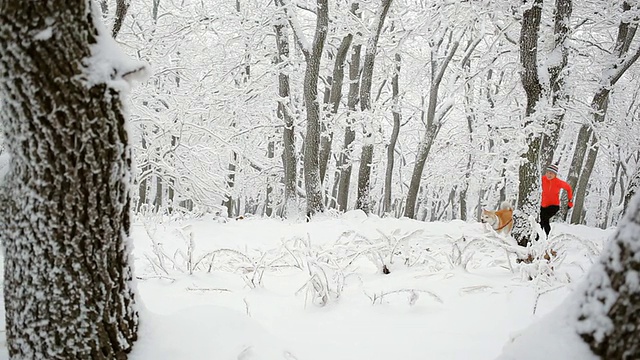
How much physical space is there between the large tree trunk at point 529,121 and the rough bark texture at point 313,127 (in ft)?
10.6

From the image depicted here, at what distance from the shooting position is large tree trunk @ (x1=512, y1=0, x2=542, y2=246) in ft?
17.5

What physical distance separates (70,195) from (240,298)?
5.78 feet

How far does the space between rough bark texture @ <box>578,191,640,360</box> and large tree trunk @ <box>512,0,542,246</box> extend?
457cm

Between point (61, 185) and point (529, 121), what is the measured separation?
18.8 feet

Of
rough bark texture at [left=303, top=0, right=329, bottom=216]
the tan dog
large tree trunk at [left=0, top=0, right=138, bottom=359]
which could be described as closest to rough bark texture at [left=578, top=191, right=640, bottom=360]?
large tree trunk at [left=0, top=0, right=138, bottom=359]

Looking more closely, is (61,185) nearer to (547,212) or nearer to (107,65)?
(107,65)

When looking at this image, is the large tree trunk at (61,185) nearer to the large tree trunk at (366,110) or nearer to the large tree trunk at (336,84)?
the large tree trunk at (336,84)

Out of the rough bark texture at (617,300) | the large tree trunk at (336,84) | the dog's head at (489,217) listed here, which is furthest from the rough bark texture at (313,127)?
the rough bark texture at (617,300)

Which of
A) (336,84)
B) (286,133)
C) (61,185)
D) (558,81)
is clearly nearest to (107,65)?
(61,185)

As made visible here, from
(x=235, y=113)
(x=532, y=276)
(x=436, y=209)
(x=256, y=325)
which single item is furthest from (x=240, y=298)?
(x=436, y=209)

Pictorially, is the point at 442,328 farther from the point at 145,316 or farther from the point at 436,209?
the point at 436,209

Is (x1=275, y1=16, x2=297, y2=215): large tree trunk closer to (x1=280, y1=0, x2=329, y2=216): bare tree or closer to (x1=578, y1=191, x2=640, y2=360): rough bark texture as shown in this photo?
(x1=280, y1=0, x2=329, y2=216): bare tree

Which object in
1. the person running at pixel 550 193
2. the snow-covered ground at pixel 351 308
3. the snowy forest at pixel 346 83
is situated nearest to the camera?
the snow-covered ground at pixel 351 308

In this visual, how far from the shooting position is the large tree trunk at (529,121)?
17.5ft
